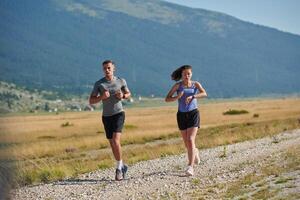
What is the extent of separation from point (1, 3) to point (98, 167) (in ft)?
47.7

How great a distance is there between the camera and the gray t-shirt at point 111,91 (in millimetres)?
10453

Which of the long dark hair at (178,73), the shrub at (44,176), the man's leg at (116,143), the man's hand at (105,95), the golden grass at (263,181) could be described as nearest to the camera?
the golden grass at (263,181)

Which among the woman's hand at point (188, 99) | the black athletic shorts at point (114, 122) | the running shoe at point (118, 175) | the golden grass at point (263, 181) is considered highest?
the woman's hand at point (188, 99)

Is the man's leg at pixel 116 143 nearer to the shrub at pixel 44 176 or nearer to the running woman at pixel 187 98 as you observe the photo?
the running woman at pixel 187 98

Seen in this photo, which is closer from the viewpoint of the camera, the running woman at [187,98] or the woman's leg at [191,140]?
the running woman at [187,98]

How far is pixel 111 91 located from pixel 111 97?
165mm

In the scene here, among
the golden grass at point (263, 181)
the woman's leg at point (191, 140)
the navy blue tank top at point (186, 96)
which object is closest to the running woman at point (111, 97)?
the navy blue tank top at point (186, 96)

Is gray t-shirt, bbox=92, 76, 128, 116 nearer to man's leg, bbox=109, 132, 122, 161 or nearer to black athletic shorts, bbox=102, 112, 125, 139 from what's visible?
black athletic shorts, bbox=102, 112, 125, 139

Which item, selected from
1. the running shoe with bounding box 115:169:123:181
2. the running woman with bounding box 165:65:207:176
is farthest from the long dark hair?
the running shoe with bounding box 115:169:123:181

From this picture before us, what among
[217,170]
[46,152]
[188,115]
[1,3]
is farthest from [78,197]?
[46,152]

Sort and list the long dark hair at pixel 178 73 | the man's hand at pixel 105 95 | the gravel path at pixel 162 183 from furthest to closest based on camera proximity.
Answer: the long dark hair at pixel 178 73, the man's hand at pixel 105 95, the gravel path at pixel 162 183

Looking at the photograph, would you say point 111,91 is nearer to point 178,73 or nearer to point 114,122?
point 114,122

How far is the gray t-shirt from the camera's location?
10.5 metres

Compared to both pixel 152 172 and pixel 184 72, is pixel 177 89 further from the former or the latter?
pixel 152 172
